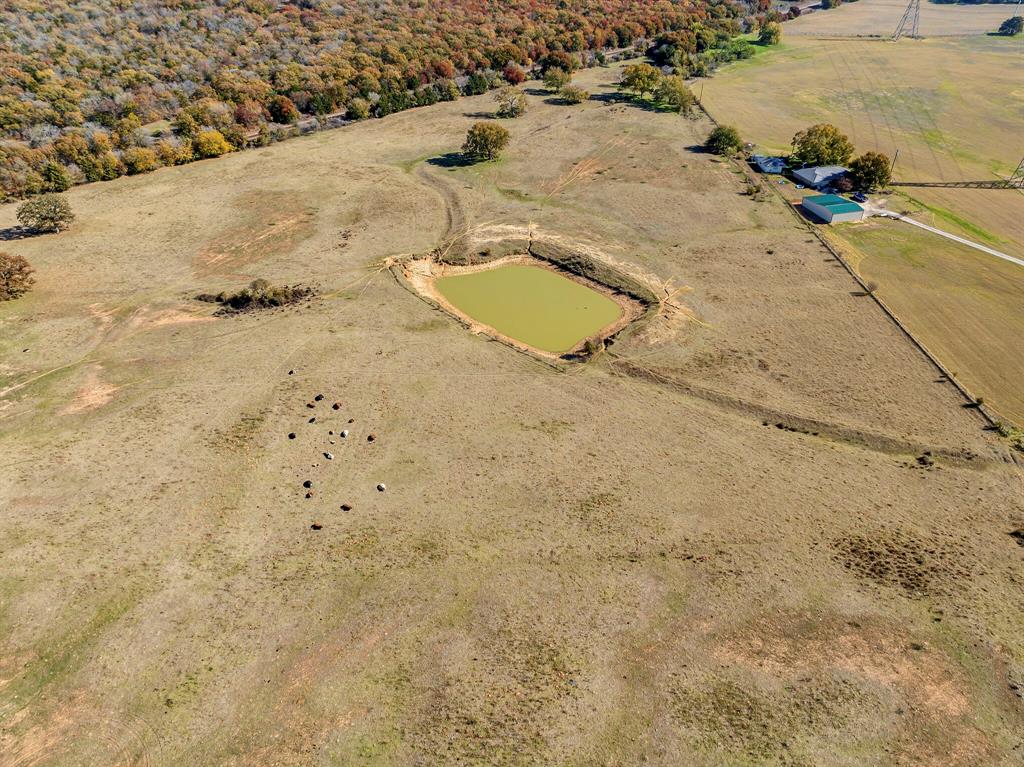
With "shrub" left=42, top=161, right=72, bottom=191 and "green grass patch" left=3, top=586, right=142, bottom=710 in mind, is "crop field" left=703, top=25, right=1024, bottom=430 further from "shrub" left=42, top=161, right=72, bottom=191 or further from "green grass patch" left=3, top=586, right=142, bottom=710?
"shrub" left=42, top=161, right=72, bottom=191

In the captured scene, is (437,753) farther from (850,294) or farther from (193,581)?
(850,294)

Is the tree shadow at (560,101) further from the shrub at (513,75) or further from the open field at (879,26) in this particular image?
the open field at (879,26)

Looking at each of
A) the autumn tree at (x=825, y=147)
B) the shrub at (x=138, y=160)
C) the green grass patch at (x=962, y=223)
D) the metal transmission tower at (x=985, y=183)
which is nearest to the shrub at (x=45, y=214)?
the shrub at (x=138, y=160)

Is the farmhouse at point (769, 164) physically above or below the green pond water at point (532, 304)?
above

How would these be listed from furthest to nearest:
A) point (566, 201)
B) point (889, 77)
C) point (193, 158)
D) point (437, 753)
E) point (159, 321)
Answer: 1. point (889, 77)
2. point (193, 158)
3. point (566, 201)
4. point (159, 321)
5. point (437, 753)

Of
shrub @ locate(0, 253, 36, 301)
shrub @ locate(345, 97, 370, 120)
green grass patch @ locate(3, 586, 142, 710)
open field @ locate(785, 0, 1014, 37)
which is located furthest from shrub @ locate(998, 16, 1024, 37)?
green grass patch @ locate(3, 586, 142, 710)

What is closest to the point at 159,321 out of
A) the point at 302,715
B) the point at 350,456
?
the point at 350,456
